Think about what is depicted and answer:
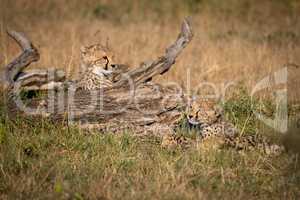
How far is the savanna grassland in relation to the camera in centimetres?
440

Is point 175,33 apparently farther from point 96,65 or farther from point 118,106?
point 118,106

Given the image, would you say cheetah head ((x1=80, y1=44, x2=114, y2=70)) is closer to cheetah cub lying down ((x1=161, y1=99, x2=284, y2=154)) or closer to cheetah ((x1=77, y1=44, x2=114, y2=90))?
cheetah ((x1=77, y1=44, x2=114, y2=90))

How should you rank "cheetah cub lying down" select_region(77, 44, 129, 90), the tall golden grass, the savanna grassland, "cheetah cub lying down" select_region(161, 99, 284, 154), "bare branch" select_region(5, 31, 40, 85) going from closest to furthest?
1. the savanna grassland
2. "cheetah cub lying down" select_region(161, 99, 284, 154)
3. "cheetah cub lying down" select_region(77, 44, 129, 90)
4. "bare branch" select_region(5, 31, 40, 85)
5. the tall golden grass

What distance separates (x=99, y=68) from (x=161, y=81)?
55.5 inches

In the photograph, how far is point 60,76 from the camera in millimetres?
6652

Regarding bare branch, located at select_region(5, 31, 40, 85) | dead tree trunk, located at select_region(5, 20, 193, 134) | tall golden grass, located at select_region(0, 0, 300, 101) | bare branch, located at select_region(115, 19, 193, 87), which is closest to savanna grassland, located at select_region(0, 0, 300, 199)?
tall golden grass, located at select_region(0, 0, 300, 101)

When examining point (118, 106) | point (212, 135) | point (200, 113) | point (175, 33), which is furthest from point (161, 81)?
point (175, 33)

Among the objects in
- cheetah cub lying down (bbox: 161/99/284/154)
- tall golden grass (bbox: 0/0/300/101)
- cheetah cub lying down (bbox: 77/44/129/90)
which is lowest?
cheetah cub lying down (bbox: 161/99/284/154)

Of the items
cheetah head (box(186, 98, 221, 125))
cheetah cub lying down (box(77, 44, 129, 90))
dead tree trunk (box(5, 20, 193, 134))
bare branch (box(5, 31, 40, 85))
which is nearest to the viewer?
cheetah head (box(186, 98, 221, 125))

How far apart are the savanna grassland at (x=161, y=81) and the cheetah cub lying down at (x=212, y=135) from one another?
0.12 metres

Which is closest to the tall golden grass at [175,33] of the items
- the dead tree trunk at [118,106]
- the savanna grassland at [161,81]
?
the savanna grassland at [161,81]

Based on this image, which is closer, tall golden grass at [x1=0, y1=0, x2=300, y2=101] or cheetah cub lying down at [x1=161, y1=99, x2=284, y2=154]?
cheetah cub lying down at [x1=161, y1=99, x2=284, y2=154]

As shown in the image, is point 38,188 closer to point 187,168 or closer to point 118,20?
point 187,168

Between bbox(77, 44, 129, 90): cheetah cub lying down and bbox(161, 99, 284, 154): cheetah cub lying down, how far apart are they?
1.18 metres
